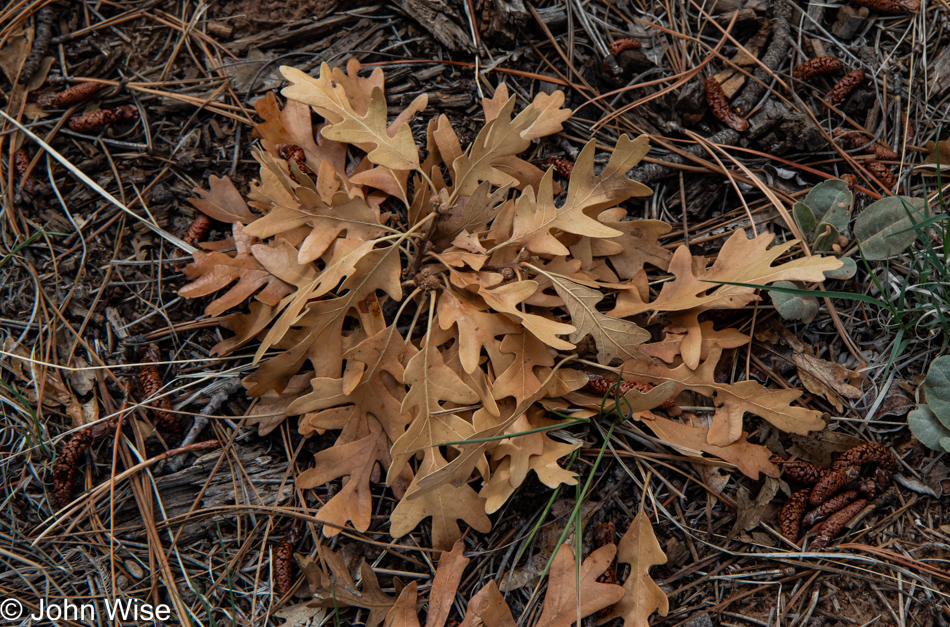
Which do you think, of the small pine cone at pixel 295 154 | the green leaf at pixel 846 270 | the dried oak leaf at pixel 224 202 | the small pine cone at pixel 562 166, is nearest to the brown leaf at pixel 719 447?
the green leaf at pixel 846 270

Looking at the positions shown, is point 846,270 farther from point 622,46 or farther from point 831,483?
point 622,46

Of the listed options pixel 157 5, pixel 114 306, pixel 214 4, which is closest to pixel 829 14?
pixel 214 4

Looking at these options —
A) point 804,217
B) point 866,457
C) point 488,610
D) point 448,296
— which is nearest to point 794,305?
point 804,217

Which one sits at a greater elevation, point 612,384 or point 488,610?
point 612,384

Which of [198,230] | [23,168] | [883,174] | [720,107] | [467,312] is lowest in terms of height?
[467,312]

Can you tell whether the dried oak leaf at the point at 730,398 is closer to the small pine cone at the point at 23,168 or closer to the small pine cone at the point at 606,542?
the small pine cone at the point at 606,542

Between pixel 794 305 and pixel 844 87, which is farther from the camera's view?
pixel 844 87

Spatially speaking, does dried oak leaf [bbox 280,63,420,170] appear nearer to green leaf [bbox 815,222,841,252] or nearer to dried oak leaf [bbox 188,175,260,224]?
dried oak leaf [bbox 188,175,260,224]
